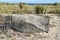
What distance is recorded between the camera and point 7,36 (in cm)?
1014

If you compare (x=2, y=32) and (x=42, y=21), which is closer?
(x=2, y=32)

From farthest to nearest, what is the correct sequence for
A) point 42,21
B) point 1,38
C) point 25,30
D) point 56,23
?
point 56,23, point 42,21, point 25,30, point 1,38

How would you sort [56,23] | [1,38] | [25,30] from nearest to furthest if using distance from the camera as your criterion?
1. [1,38]
2. [25,30]
3. [56,23]

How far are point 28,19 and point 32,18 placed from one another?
0.26 meters

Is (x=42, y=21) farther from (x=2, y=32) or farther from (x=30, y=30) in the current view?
(x=2, y=32)

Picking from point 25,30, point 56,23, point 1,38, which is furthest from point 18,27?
point 56,23

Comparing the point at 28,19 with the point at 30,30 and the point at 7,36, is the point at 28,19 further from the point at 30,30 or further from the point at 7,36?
the point at 7,36

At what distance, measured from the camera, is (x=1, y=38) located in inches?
392

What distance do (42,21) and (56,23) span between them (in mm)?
1117

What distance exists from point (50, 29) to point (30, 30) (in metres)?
1.20

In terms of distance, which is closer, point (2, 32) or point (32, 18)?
point (2, 32)

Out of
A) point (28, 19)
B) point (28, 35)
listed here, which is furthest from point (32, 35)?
point (28, 19)

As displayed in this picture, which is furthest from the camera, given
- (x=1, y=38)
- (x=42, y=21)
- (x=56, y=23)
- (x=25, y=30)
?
(x=56, y=23)

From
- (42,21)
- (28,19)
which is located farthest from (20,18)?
(42,21)
